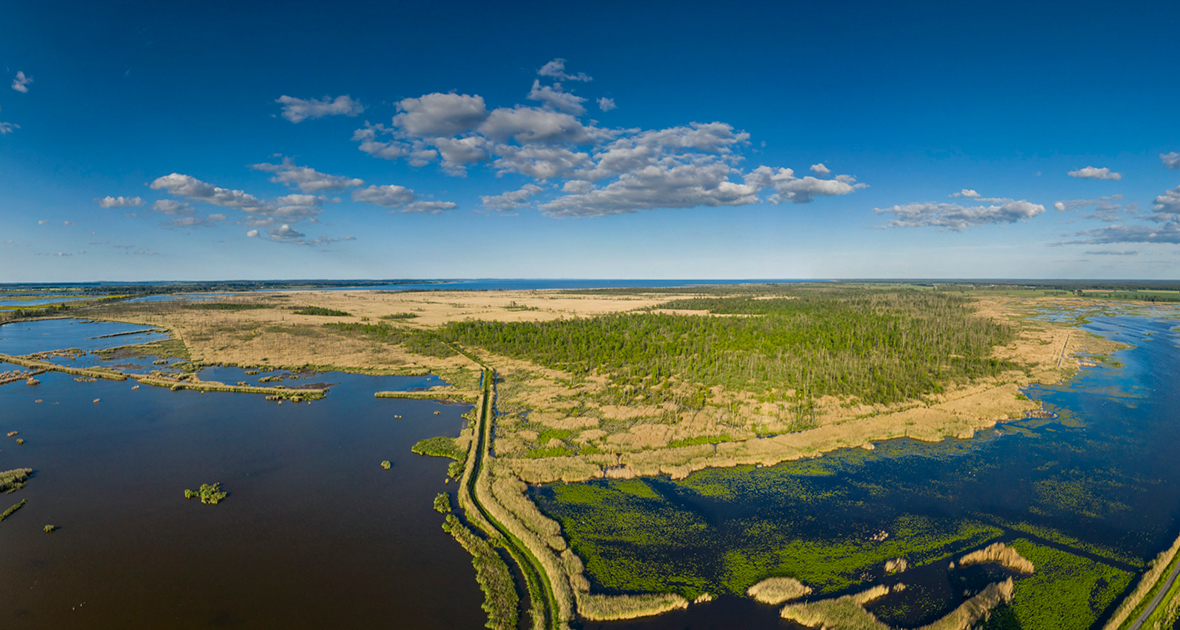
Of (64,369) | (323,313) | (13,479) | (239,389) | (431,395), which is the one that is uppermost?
(323,313)

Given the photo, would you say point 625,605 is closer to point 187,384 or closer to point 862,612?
point 862,612

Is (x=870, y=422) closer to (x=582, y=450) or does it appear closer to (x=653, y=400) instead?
(x=653, y=400)

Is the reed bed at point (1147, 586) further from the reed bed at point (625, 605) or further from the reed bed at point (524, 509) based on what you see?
the reed bed at point (524, 509)

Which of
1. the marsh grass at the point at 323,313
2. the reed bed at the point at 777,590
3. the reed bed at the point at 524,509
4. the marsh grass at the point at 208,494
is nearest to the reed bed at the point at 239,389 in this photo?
the marsh grass at the point at 208,494

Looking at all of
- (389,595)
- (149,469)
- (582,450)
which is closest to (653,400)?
(582,450)

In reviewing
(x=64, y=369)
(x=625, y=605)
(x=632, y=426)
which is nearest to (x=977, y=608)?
(x=625, y=605)

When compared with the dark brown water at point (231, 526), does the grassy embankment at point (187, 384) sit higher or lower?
higher

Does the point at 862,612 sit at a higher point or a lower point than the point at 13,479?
lower
